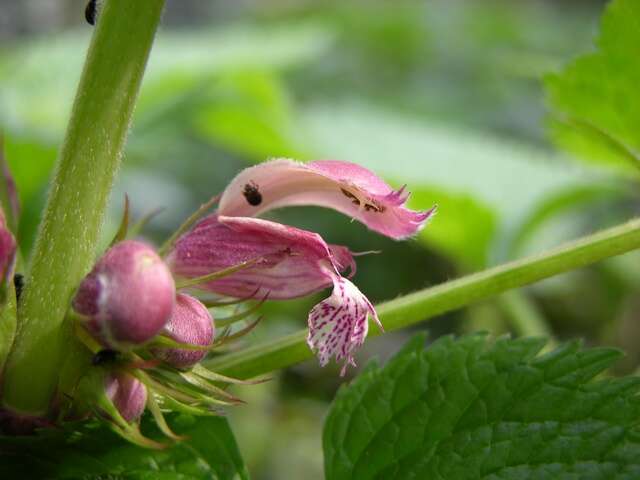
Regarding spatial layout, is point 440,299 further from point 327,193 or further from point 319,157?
point 319,157

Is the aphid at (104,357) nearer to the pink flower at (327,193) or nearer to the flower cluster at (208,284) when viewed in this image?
the flower cluster at (208,284)

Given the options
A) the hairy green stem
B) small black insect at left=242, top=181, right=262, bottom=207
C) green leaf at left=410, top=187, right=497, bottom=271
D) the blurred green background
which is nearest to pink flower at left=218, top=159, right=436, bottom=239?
small black insect at left=242, top=181, right=262, bottom=207

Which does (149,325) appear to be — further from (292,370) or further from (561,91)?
(292,370)

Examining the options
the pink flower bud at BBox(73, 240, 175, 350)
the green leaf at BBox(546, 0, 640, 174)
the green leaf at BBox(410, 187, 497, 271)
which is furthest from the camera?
the green leaf at BBox(410, 187, 497, 271)

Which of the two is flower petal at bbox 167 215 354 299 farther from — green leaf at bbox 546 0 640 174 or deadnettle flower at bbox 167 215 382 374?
green leaf at bbox 546 0 640 174

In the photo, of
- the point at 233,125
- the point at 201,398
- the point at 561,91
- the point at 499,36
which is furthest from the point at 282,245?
the point at 499,36
